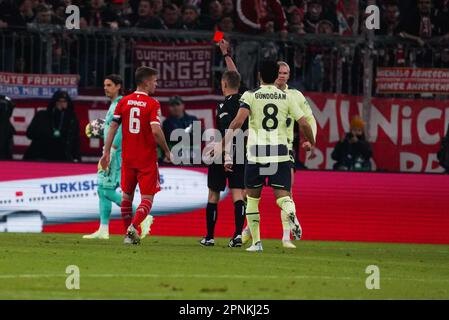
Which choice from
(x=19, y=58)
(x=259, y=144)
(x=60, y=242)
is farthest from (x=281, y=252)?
(x=19, y=58)

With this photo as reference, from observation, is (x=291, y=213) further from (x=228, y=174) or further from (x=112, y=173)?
(x=112, y=173)

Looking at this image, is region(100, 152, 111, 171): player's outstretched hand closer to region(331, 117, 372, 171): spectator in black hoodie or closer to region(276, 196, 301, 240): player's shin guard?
region(276, 196, 301, 240): player's shin guard

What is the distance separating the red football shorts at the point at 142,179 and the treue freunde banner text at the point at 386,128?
15.2ft

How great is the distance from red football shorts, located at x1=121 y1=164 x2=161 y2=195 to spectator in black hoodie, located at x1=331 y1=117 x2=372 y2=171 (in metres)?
5.34

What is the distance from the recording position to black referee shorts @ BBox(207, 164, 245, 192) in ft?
56.9

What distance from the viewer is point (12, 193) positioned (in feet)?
68.5

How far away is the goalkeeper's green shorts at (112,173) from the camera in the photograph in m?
18.3

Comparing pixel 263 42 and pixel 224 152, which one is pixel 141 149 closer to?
pixel 224 152

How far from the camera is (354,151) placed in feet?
70.5

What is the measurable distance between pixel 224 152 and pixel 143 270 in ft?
12.8

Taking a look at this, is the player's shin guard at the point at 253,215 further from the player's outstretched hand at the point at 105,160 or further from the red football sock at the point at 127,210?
the player's outstretched hand at the point at 105,160

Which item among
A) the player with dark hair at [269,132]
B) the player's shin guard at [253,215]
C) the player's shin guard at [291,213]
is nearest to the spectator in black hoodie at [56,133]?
the player with dark hair at [269,132]

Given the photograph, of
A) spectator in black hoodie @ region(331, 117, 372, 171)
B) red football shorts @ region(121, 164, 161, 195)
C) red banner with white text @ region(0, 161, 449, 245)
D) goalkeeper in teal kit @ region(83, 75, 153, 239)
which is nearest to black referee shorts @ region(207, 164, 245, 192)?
red football shorts @ region(121, 164, 161, 195)
